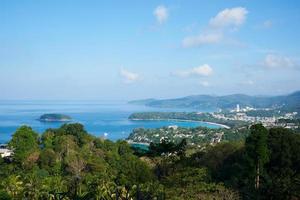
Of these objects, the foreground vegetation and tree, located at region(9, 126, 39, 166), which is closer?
the foreground vegetation

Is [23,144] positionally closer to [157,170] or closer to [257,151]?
[157,170]

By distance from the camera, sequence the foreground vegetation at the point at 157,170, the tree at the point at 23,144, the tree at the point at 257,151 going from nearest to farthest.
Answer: the foreground vegetation at the point at 157,170 → the tree at the point at 257,151 → the tree at the point at 23,144

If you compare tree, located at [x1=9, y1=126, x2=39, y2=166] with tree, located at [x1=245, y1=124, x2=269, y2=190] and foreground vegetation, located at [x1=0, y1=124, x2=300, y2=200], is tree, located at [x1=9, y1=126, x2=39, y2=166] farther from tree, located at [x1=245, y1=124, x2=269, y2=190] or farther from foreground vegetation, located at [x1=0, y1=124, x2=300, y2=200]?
tree, located at [x1=245, y1=124, x2=269, y2=190]

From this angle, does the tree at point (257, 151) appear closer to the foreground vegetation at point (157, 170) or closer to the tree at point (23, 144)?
the foreground vegetation at point (157, 170)

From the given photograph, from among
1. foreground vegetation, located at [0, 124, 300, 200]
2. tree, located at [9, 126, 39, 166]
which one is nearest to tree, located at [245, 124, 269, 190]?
foreground vegetation, located at [0, 124, 300, 200]

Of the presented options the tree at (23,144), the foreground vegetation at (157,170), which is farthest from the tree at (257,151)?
the tree at (23,144)

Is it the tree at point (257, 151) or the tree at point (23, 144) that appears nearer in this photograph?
the tree at point (257, 151)

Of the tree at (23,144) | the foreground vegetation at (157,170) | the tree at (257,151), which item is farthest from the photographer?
the tree at (23,144)

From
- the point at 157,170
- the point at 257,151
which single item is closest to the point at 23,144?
the point at 157,170
